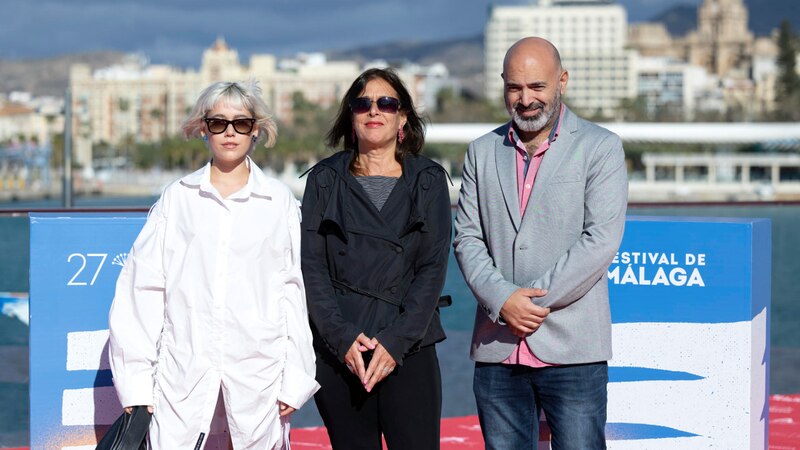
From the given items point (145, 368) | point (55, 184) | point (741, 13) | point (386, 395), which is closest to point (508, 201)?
point (386, 395)

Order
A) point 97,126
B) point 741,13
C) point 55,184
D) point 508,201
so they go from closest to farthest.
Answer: point 508,201, point 55,184, point 97,126, point 741,13

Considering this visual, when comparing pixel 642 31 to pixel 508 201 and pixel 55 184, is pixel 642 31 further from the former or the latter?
pixel 508 201

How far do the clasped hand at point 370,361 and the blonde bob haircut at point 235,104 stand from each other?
505 mm

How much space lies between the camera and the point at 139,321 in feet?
8.80

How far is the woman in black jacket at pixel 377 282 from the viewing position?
277 centimetres

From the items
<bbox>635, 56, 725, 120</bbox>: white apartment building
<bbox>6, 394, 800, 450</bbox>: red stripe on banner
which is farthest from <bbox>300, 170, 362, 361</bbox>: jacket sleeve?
<bbox>635, 56, 725, 120</bbox>: white apartment building

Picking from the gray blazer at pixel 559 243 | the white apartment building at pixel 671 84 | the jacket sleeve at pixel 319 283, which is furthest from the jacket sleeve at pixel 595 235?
the white apartment building at pixel 671 84

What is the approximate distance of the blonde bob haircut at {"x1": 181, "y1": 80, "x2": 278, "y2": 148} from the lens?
2.74m

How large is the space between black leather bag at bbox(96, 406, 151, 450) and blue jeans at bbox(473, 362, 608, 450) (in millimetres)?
807

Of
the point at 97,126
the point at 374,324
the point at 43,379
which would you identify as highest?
the point at 97,126

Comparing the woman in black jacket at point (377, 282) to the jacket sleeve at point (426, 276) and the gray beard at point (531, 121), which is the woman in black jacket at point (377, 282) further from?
the gray beard at point (531, 121)

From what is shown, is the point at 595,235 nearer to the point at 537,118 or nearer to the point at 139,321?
the point at 537,118

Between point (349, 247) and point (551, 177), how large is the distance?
1.67ft

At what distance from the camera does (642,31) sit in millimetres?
173875
